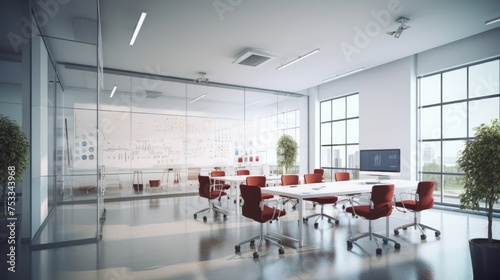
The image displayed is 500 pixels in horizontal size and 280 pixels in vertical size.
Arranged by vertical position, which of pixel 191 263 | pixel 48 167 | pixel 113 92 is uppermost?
pixel 113 92

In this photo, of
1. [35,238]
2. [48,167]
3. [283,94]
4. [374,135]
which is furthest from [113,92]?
[374,135]

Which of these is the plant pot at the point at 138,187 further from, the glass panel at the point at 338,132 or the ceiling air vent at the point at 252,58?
the glass panel at the point at 338,132

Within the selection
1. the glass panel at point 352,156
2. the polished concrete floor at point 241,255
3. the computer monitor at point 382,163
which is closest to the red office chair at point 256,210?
the polished concrete floor at point 241,255

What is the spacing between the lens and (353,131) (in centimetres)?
941

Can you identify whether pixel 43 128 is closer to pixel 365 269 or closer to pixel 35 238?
pixel 35 238

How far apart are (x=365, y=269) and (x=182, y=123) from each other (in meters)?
7.03

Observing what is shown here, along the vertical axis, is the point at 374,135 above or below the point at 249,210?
above

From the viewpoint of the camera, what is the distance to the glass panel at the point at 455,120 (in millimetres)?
6680

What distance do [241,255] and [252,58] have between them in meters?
4.72

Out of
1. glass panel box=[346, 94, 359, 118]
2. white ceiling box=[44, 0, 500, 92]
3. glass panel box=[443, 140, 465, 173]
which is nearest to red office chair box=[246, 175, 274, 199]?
white ceiling box=[44, 0, 500, 92]

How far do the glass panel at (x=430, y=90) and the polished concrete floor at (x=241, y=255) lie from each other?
3.05m

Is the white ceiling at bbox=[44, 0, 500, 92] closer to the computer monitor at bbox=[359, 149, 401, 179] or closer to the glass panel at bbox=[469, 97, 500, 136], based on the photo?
the glass panel at bbox=[469, 97, 500, 136]

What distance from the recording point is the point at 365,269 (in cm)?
331

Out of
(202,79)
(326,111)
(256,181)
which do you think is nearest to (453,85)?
(326,111)
